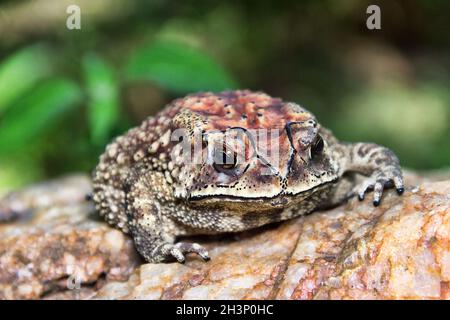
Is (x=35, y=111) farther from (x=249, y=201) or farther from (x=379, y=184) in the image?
(x=379, y=184)

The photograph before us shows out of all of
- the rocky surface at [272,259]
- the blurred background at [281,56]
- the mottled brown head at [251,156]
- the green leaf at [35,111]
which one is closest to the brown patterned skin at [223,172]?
the mottled brown head at [251,156]

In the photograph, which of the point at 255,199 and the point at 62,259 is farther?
the point at 62,259

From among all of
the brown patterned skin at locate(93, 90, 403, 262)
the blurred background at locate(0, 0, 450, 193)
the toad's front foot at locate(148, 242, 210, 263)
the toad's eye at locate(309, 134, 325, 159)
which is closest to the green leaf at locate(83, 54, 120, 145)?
the brown patterned skin at locate(93, 90, 403, 262)

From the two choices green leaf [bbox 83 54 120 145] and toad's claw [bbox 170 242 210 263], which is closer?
toad's claw [bbox 170 242 210 263]

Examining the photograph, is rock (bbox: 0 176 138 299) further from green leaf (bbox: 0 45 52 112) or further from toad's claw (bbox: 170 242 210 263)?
green leaf (bbox: 0 45 52 112)

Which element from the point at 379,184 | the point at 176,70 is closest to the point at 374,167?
the point at 379,184

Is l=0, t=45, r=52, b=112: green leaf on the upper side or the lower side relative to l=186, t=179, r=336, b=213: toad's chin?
upper
